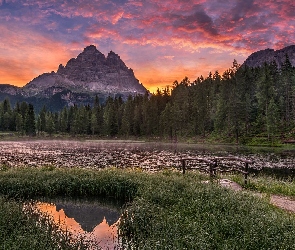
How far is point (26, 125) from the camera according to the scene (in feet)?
473

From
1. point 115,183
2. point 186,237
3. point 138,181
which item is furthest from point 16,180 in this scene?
point 186,237

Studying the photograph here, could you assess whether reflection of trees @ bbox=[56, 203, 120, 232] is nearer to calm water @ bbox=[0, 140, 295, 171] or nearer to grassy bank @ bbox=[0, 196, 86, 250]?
grassy bank @ bbox=[0, 196, 86, 250]

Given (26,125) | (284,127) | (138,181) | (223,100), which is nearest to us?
(138,181)

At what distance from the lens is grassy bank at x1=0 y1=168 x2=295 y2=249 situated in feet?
33.4

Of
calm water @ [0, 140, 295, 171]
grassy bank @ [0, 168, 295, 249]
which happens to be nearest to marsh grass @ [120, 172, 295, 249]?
grassy bank @ [0, 168, 295, 249]

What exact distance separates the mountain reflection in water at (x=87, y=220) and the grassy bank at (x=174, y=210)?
1.12 m

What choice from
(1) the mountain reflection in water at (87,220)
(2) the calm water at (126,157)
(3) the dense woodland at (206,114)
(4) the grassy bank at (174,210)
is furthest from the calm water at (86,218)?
(3) the dense woodland at (206,114)

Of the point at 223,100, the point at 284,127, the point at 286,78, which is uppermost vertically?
the point at 286,78

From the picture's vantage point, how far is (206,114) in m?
113

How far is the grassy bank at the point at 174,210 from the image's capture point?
1019 cm

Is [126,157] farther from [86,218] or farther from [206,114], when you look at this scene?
[206,114]

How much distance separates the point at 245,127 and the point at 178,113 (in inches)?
1091

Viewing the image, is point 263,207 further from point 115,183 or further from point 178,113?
point 178,113

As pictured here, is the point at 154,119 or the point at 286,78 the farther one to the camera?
the point at 154,119
